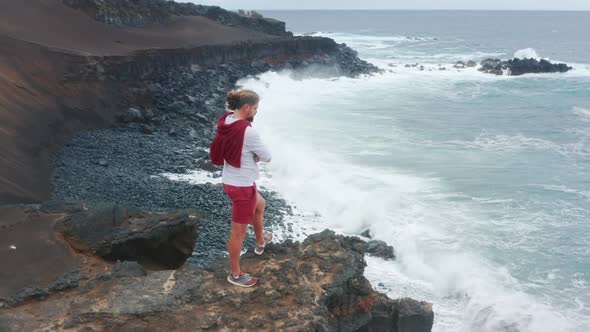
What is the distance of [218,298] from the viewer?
4434mm

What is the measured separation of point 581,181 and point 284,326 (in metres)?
Result: 11.7

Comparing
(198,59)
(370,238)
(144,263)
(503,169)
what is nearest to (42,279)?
(144,263)

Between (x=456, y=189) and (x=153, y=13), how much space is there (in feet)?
71.1

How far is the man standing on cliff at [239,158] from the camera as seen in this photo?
14.2 feet

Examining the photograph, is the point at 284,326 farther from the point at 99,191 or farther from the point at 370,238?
the point at 99,191

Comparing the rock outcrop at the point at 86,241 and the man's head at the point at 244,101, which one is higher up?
the man's head at the point at 244,101

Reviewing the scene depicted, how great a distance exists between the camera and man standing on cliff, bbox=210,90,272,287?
4336 mm

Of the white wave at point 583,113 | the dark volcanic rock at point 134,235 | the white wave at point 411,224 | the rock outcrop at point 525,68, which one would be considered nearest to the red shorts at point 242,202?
the dark volcanic rock at point 134,235

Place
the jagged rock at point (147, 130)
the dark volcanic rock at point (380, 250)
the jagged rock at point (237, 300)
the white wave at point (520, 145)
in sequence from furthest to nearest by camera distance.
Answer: the white wave at point (520, 145), the jagged rock at point (147, 130), the dark volcanic rock at point (380, 250), the jagged rock at point (237, 300)

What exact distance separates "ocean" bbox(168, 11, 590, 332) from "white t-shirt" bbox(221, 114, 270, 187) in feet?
14.4

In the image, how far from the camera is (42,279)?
5.14 metres

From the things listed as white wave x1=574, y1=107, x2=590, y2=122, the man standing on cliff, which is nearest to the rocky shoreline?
the man standing on cliff

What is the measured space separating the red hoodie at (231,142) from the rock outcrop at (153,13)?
22569mm

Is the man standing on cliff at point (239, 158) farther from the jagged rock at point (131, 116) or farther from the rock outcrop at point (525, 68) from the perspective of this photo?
the rock outcrop at point (525, 68)
